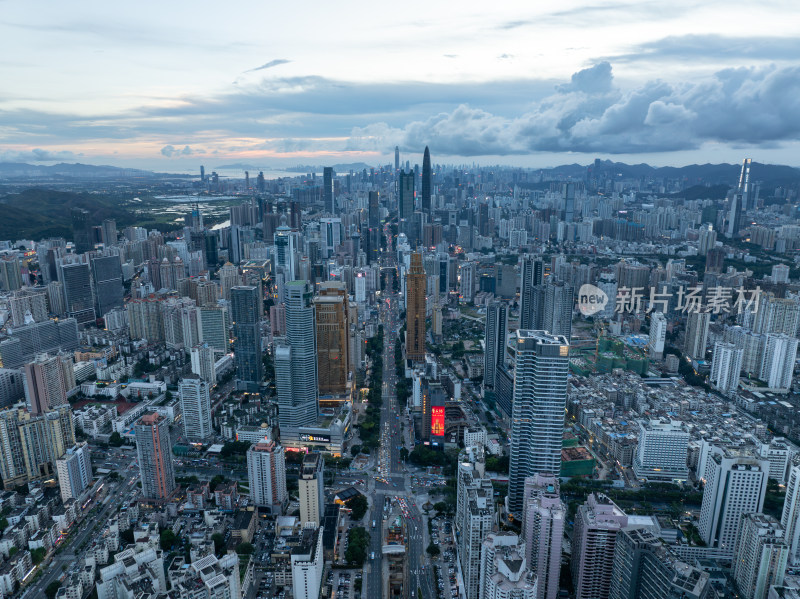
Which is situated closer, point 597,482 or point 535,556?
point 535,556

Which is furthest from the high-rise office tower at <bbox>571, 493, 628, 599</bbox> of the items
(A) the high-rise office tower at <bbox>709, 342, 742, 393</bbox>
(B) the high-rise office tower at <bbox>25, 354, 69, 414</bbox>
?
(B) the high-rise office tower at <bbox>25, 354, 69, 414</bbox>

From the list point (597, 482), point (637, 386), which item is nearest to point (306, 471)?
point (597, 482)

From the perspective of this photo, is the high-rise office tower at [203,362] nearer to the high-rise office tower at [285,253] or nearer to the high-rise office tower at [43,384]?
the high-rise office tower at [43,384]

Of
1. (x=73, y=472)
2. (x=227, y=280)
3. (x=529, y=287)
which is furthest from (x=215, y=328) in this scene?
(x=529, y=287)

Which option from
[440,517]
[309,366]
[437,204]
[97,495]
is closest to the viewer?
[440,517]

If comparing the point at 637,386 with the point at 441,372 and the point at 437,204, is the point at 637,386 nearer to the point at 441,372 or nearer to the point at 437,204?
the point at 441,372

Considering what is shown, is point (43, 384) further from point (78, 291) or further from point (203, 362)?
point (78, 291)

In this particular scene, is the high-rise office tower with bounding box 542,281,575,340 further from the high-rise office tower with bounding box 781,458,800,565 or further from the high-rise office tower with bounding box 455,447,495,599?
the high-rise office tower with bounding box 455,447,495,599
